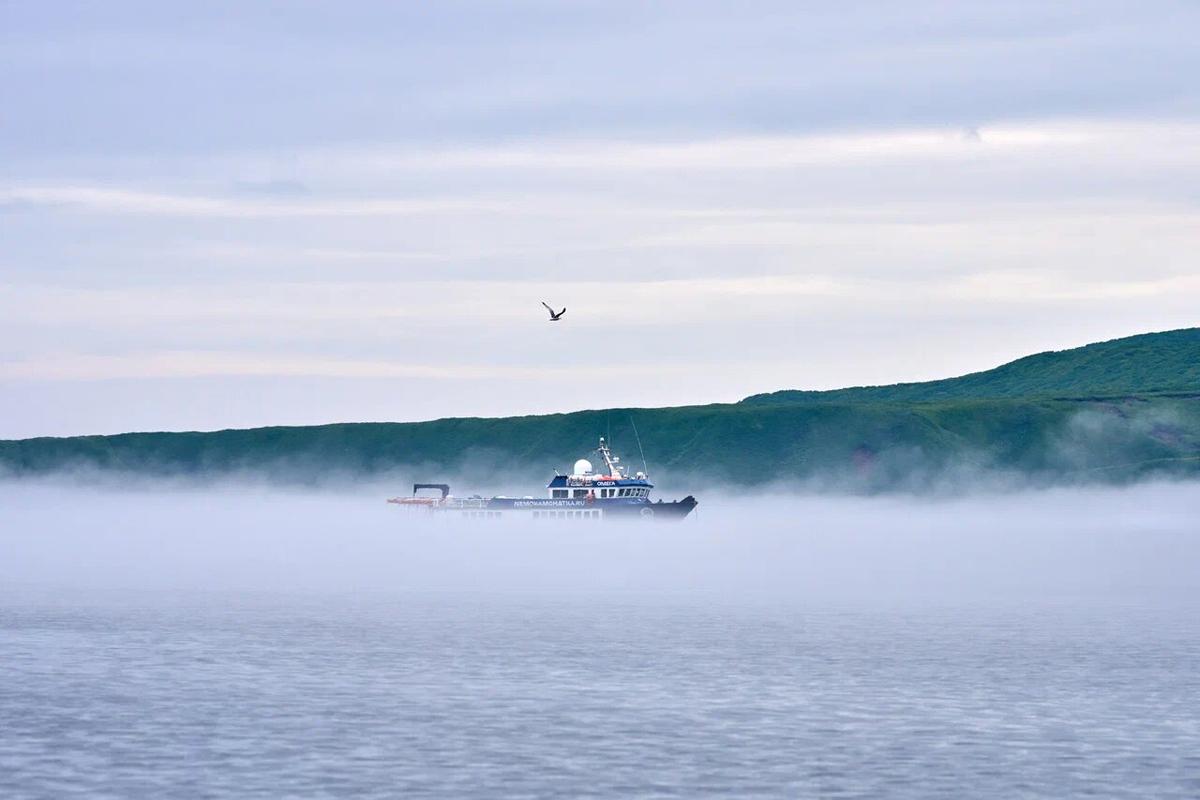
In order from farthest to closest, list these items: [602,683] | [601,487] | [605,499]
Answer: [605,499] < [601,487] < [602,683]

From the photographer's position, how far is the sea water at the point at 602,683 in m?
39.0

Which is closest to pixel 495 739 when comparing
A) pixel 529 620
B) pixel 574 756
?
pixel 574 756

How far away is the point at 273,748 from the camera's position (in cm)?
4156

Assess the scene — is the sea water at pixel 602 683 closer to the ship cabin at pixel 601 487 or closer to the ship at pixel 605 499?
the ship cabin at pixel 601 487

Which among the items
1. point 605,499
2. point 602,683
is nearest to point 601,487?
point 605,499

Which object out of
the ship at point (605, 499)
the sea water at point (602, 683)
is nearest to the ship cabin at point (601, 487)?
the ship at point (605, 499)

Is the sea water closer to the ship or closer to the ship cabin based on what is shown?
the ship cabin

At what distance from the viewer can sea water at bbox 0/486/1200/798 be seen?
39031mm

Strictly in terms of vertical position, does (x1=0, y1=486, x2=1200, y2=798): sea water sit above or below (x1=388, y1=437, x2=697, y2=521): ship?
below

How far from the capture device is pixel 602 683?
52125 millimetres

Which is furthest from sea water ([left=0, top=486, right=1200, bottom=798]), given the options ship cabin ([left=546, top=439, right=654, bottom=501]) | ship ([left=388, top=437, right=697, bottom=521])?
ship ([left=388, top=437, right=697, bottom=521])

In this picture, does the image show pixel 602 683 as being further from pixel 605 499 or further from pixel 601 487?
pixel 605 499

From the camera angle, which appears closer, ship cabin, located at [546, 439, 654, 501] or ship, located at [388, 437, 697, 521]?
ship cabin, located at [546, 439, 654, 501]

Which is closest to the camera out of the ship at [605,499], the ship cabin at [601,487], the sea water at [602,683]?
the sea water at [602,683]
